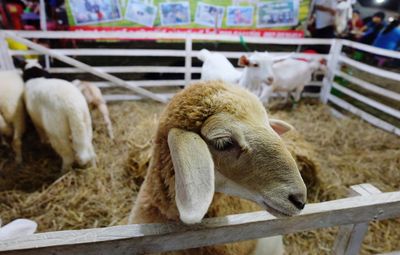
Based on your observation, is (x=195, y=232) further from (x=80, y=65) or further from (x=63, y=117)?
(x=80, y=65)

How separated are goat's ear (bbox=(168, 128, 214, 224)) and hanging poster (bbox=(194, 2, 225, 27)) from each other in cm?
483

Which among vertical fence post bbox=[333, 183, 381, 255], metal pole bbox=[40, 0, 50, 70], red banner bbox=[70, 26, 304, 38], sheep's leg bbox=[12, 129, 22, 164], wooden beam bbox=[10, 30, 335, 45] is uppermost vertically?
metal pole bbox=[40, 0, 50, 70]

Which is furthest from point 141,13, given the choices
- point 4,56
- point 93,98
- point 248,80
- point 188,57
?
point 248,80

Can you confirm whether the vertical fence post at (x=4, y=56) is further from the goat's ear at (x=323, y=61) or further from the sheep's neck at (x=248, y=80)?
the goat's ear at (x=323, y=61)

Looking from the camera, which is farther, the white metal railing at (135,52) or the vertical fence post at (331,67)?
the vertical fence post at (331,67)

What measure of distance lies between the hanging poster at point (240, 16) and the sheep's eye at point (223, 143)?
191 inches

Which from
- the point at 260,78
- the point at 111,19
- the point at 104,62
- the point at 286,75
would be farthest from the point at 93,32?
the point at 286,75

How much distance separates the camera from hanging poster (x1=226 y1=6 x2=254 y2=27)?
5.43m

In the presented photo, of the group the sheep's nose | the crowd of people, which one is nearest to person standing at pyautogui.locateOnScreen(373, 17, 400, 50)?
the crowd of people

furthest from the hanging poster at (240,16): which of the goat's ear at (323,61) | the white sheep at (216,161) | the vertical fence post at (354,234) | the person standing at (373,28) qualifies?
the vertical fence post at (354,234)

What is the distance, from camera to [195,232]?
1.01 metres

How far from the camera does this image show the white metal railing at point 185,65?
4410 millimetres

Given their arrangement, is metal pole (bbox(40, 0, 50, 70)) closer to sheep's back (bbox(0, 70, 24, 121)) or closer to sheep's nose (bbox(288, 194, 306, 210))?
sheep's back (bbox(0, 70, 24, 121))

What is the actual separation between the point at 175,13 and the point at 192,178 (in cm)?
490
